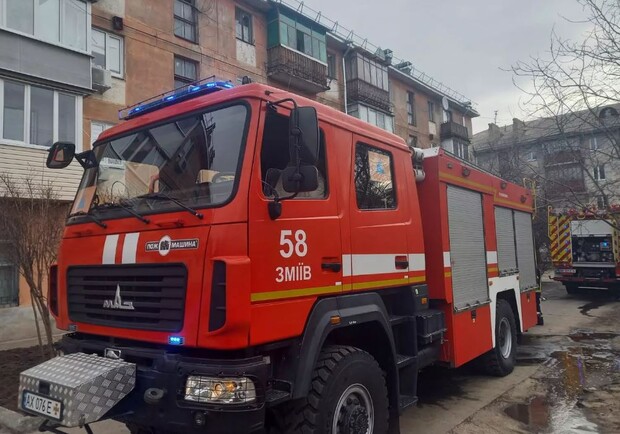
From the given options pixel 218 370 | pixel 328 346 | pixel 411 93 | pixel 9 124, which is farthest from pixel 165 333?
pixel 411 93

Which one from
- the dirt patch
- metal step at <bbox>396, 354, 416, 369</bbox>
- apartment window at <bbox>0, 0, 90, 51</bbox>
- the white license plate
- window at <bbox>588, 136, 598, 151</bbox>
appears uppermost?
apartment window at <bbox>0, 0, 90, 51</bbox>

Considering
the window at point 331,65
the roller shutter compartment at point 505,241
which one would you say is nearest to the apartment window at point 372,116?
the window at point 331,65

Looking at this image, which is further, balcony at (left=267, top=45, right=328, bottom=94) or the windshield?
balcony at (left=267, top=45, right=328, bottom=94)

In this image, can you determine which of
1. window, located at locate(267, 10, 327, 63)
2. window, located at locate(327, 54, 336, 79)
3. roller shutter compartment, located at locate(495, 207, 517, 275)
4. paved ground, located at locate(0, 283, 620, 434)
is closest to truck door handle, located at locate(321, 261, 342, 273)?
paved ground, located at locate(0, 283, 620, 434)

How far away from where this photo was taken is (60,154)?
4.42 m

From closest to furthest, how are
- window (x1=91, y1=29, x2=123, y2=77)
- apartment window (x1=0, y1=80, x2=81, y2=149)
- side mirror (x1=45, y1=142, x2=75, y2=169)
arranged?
1. side mirror (x1=45, y1=142, x2=75, y2=169)
2. apartment window (x1=0, y1=80, x2=81, y2=149)
3. window (x1=91, y1=29, x2=123, y2=77)

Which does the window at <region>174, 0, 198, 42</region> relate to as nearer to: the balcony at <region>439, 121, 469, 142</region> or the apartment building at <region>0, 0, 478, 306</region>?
the apartment building at <region>0, 0, 478, 306</region>

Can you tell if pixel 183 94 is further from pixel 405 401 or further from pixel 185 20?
pixel 185 20

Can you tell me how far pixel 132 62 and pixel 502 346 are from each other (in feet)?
46.8

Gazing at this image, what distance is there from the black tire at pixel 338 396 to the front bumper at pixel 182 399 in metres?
0.37

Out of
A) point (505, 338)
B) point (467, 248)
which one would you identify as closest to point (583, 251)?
point (505, 338)

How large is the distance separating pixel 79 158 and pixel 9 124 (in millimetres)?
9669

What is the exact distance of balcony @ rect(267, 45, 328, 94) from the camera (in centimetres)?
1986

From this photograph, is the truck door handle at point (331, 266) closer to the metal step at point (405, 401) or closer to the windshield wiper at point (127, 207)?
the windshield wiper at point (127, 207)
